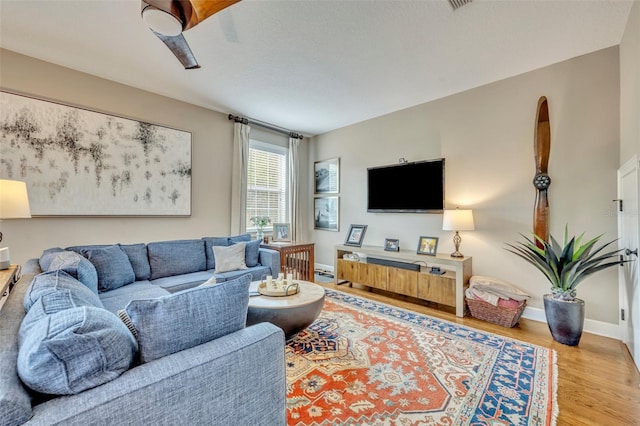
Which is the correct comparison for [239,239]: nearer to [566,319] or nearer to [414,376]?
[414,376]

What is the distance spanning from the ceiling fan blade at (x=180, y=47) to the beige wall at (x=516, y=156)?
3.11m

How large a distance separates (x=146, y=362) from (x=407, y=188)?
3.80 m

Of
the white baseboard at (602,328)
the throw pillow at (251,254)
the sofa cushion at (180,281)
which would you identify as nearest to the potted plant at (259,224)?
the throw pillow at (251,254)

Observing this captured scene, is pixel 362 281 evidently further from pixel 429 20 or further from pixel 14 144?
pixel 14 144

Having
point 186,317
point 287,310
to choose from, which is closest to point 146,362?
point 186,317

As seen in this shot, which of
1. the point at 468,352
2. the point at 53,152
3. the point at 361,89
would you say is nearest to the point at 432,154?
the point at 361,89

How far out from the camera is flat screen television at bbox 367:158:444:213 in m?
3.81

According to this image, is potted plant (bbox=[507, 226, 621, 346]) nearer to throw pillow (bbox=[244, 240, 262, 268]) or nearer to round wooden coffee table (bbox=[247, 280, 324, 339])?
round wooden coffee table (bbox=[247, 280, 324, 339])

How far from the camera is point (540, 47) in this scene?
2.61 m

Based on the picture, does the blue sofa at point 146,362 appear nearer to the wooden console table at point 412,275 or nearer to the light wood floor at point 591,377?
the light wood floor at point 591,377

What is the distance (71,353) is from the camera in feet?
2.52

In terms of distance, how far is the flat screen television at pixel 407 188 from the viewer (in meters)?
3.81

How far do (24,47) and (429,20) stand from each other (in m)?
3.78

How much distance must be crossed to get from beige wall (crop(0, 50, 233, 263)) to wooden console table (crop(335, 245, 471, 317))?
7.00 ft
